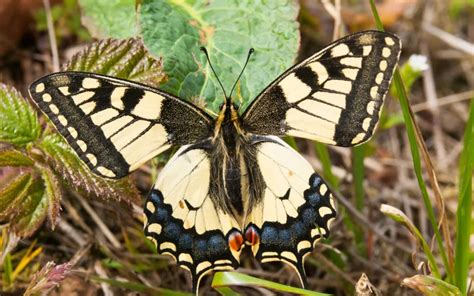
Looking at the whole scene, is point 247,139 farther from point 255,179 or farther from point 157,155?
point 157,155

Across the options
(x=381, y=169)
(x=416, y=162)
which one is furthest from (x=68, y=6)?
(x=416, y=162)

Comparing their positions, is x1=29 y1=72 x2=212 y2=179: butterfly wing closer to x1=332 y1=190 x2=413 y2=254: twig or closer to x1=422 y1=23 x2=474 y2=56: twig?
x1=332 y1=190 x2=413 y2=254: twig

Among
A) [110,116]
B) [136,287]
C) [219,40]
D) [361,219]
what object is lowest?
[136,287]

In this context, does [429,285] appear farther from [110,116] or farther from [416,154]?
[110,116]

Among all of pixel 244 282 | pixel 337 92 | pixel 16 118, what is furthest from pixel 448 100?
pixel 16 118

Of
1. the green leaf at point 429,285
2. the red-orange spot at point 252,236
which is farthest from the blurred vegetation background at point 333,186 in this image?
the red-orange spot at point 252,236

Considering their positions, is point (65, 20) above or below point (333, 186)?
above
